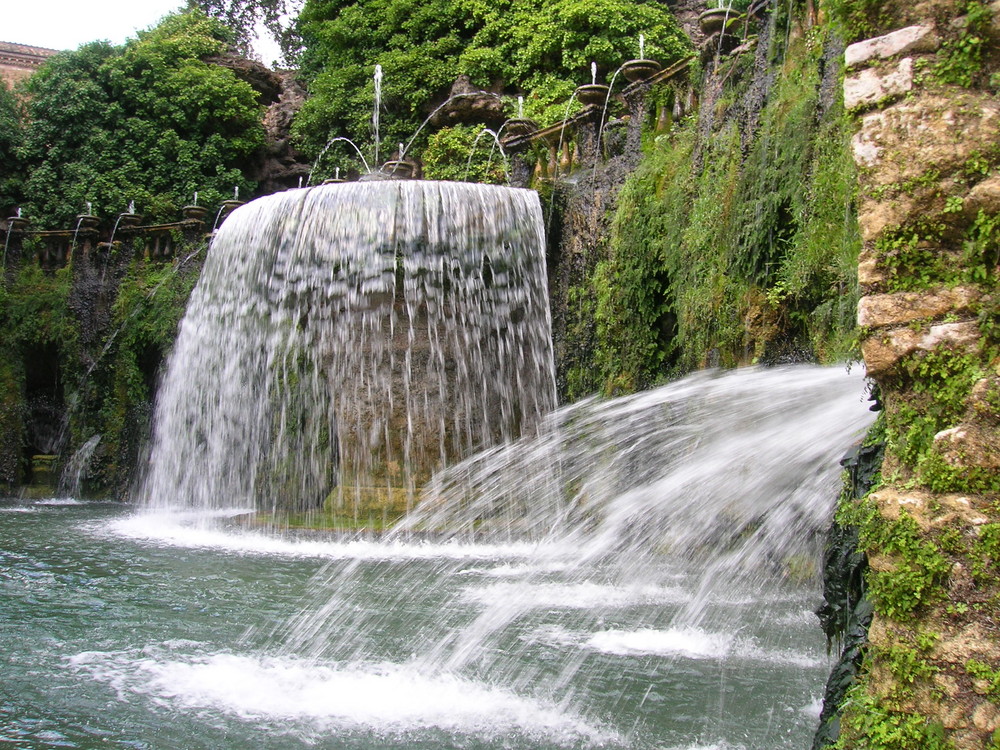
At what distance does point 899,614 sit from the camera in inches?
99.9

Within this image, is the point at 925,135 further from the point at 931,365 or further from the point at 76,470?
the point at 76,470

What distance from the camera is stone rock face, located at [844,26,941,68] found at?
2701 millimetres

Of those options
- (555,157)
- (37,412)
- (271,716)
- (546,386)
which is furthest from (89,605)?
(37,412)

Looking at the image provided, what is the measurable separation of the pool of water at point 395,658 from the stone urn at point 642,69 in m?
5.64

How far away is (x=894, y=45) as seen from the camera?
9.04ft

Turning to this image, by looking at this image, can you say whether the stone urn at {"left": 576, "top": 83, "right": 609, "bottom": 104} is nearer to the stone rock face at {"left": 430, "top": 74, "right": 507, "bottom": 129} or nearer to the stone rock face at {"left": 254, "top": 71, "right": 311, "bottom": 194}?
the stone rock face at {"left": 430, "top": 74, "right": 507, "bottom": 129}

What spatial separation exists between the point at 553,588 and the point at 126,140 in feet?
61.3

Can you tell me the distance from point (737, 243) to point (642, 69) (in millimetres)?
3948

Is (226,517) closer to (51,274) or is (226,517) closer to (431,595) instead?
(431,595)

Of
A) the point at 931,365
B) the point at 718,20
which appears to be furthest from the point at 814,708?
the point at 718,20

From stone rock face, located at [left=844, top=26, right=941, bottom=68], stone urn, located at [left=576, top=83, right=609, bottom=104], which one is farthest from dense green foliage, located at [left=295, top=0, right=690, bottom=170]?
stone rock face, located at [left=844, top=26, right=941, bottom=68]

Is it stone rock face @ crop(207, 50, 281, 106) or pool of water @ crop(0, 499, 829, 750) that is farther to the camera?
stone rock face @ crop(207, 50, 281, 106)

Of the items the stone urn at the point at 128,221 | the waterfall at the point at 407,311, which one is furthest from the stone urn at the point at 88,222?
the waterfall at the point at 407,311

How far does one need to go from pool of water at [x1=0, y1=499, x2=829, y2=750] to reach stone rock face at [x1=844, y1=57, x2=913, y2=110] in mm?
2404
